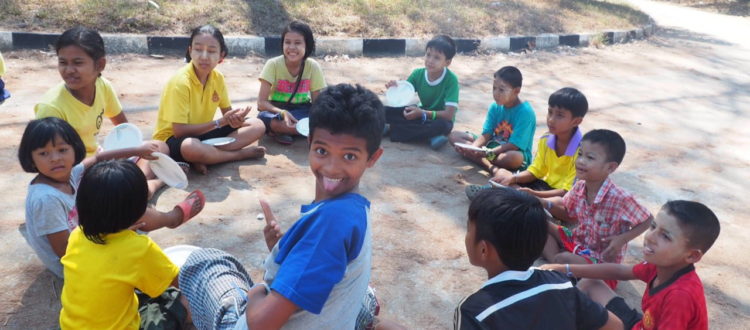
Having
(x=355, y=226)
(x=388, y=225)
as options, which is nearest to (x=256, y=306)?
(x=355, y=226)

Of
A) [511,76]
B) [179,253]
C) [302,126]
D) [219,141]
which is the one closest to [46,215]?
[179,253]

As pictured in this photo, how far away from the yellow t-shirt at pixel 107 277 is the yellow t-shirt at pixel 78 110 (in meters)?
1.31

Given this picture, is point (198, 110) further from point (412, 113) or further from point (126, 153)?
point (412, 113)

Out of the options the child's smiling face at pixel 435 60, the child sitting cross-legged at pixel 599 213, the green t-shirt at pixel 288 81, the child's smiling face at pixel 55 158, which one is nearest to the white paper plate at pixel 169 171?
the child's smiling face at pixel 55 158

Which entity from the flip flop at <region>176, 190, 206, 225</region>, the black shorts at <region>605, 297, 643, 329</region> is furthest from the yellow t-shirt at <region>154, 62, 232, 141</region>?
the black shorts at <region>605, 297, 643, 329</region>

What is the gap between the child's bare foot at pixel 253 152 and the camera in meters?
4.28

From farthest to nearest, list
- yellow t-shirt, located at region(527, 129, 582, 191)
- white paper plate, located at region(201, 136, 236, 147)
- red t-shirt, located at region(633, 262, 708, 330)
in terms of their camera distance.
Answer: white paper plate, located at region(201, 136, 236, 147), yellow t-shirt, located at region(527, 129, 582, 191), red t-shirt, located at region(633, 262, 708, 330)

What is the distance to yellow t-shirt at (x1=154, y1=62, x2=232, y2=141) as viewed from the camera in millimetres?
3959

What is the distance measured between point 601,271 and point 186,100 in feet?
8.94

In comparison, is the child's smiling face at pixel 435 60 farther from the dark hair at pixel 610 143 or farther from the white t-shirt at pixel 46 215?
the white t-shirt at pixel 46 215

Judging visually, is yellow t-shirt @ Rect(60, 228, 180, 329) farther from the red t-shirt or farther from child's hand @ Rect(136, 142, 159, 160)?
the red t-shirt

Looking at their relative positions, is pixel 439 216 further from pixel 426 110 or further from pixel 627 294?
pixel 426 110

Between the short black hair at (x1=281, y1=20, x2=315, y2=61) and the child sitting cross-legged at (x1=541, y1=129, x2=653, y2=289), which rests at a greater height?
the short black hair at (x1=281, y1=20, x2=315, y2=61)

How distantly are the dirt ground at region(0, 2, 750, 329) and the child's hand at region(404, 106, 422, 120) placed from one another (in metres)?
0.28
